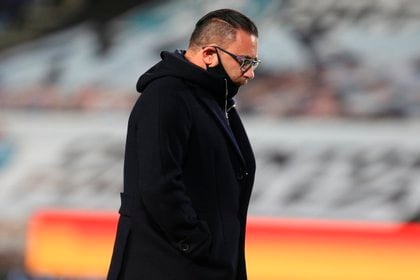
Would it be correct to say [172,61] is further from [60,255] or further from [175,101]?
[60,255]

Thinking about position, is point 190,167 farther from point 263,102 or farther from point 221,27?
point 263,102

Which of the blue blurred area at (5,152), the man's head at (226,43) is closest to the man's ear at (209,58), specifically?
the man's head at (226,43)

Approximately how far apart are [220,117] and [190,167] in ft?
0.57

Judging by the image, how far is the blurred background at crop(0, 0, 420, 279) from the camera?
19.7 feet

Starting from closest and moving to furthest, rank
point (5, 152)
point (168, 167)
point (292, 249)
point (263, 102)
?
point (168, 167) → point (292, 249) → point (263, 102) → point (5, 152)

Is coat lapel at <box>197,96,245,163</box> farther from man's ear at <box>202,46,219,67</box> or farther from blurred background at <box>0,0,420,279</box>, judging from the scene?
blurred background at <box>0,0,420,279</box>

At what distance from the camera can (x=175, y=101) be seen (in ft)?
8.16

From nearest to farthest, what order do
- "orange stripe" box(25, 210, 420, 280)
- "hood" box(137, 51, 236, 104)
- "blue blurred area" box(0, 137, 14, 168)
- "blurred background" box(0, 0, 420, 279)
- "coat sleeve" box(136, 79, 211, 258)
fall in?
"coat sleeve" box(136, 79, 211, 258) → "hood" box(137, 51, 236, 104) → "orange stripe" box(25, 210, 420, 280) → "blurred background" box(0, 0, 420, 279) → "blue blurred area" box(0, 137, 14, 168)

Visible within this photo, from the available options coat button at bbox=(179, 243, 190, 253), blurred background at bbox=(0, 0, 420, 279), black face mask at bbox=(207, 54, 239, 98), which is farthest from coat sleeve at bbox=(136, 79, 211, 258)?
blurred background at bbox=(0, 0, 420, 279)

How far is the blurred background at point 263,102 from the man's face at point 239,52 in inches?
131

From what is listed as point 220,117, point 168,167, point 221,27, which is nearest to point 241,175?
point 220,117

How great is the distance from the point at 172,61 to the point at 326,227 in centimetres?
342

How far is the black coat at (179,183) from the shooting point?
245 cm

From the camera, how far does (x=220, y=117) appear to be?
259cm
